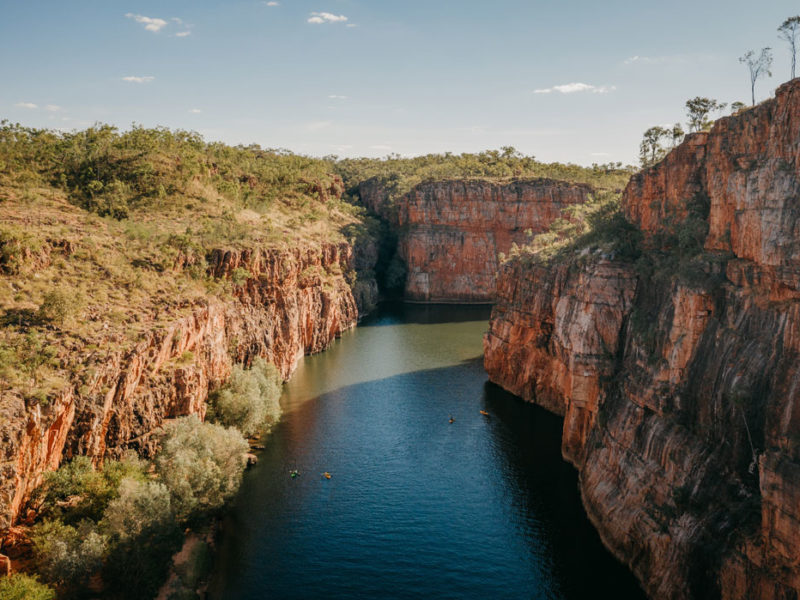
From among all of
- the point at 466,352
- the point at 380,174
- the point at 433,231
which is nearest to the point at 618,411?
the point at 466,352

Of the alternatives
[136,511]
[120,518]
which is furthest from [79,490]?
[136,511]

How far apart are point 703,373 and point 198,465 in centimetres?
2916

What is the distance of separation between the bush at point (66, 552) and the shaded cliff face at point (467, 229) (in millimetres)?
95641

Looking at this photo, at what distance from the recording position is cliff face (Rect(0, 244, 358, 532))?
2847 centimetres

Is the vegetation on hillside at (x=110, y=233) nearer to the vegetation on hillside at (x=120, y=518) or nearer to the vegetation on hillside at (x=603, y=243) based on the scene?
the vegetation on hillside at (x=120, y=518)

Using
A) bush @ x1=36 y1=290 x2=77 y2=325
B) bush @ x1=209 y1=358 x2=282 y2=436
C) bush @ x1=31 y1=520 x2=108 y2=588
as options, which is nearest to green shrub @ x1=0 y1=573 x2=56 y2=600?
bush @ x1=31 y1=520 x2=108 y2=588

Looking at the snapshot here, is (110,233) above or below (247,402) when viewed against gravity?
above

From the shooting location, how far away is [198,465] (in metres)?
35.8

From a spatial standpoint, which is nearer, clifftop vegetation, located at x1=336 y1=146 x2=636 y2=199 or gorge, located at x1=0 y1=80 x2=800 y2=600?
gorge, located at x1=0 y1=80 x2=800 y2=600

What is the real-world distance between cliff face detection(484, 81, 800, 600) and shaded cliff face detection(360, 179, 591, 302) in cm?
7279

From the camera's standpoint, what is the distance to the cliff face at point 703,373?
25359 millimetres

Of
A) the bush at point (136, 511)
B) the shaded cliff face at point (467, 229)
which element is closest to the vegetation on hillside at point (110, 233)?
the bush at point (136, 511)

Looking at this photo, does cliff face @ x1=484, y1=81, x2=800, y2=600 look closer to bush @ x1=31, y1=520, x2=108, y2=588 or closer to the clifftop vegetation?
bush @ x1=31, y1=520, x2=108, y2=588

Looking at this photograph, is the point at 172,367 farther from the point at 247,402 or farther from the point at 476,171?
the point at 476,171
